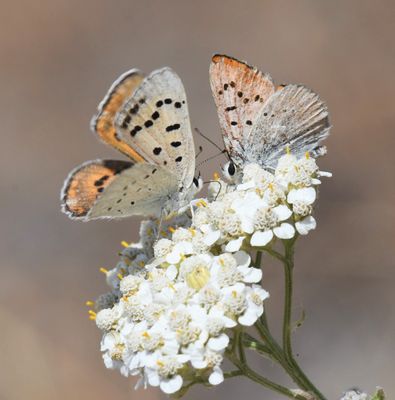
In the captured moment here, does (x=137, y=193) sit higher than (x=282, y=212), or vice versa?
(x=137, y=193)

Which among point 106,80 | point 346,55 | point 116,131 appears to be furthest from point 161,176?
point 106,80

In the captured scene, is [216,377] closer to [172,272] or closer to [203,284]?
[203,284]

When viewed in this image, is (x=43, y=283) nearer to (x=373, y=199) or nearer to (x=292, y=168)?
(x=373, y=199)

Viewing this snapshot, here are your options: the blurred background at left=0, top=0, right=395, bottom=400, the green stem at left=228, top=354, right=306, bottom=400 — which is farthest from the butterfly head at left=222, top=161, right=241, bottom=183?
the blurred background at left=0, top=0, right=395, bottom=400

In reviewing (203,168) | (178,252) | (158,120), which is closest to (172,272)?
(178,252)

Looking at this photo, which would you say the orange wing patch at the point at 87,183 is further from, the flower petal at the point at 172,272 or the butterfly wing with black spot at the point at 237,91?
the butterfly wing with black spot at the point at 237,91

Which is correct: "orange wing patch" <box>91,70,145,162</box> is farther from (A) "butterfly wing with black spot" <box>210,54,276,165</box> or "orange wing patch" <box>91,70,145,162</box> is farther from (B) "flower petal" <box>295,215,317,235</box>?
(B) "flower petal" <box>295,215,317,235</box>
